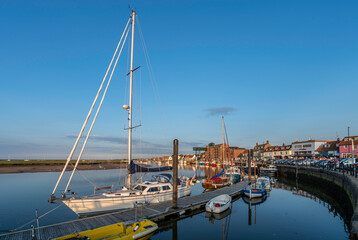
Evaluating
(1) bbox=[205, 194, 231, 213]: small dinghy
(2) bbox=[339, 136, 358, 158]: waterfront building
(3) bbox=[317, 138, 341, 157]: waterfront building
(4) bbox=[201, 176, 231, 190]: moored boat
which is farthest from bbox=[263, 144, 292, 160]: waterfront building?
(1) bbox=[205, 194, 231, 213]: small dinghy

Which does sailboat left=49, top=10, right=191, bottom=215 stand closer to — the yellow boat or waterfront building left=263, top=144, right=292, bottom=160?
the yellow boat

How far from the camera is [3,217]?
2197cm

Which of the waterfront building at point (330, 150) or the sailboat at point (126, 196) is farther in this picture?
the waterfront building at point (330, 150)

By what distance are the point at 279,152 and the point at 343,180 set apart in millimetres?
100040

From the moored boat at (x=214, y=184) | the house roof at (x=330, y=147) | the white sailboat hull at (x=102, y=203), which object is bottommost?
the moored boat at (x=214, y=184)

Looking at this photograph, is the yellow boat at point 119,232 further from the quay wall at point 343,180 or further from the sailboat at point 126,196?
the quay wall at point 343,180

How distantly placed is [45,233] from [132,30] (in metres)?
21.6

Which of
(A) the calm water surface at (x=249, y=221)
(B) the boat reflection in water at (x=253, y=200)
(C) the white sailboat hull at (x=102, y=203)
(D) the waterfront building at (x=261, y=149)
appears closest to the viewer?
(A) the calm water surface at (x=249, y=221)

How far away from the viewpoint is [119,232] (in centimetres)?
1387

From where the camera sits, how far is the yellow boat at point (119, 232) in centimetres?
1266

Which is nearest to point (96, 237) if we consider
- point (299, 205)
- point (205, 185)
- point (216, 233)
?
point (216, 233)

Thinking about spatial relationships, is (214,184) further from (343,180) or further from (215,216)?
(343,180)

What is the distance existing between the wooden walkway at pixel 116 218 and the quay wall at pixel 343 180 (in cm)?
1343

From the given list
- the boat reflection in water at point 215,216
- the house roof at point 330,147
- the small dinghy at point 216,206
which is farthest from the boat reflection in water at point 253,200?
the house roof at point 330,147
